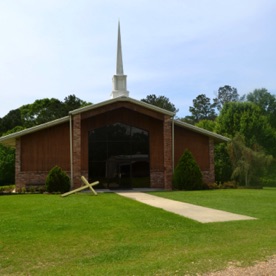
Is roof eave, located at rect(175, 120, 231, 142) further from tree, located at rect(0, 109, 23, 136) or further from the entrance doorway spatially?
tree, located at rect(0, 109, 23, 136)

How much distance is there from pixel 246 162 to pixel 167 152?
5683 millimetres

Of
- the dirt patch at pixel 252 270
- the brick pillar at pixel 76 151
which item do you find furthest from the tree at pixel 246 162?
the dirt patch at pixel 252 270

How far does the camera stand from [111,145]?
24.0 metres

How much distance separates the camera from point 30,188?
2262 cm

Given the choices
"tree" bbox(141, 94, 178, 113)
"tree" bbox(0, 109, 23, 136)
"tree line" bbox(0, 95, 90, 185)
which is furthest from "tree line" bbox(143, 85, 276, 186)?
"tree" bbox(0, 109, 23, 136)

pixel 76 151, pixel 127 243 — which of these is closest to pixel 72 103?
pixel 76 151

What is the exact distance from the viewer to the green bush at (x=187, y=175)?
2250cm

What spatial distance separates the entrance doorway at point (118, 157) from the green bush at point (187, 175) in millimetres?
2547

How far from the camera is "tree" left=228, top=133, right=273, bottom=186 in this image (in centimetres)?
2533

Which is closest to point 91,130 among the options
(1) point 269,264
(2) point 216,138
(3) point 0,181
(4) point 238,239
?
(2) point 216,138

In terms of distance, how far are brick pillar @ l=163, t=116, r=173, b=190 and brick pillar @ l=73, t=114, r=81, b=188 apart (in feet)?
17.4

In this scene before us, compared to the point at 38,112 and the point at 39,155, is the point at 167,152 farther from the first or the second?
the point at 38,112

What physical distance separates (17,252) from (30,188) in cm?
1639

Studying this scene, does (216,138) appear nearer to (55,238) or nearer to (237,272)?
(55,238)
